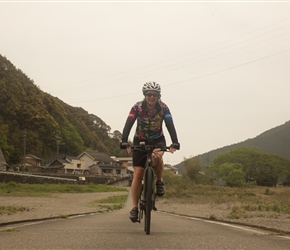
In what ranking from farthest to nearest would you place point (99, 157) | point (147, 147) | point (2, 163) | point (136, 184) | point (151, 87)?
point (99, 157), point (2, 163), point (136, 184), point (151, 87), point (147, 147)

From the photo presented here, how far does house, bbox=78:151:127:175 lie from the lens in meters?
106

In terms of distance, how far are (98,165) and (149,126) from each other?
329 ft

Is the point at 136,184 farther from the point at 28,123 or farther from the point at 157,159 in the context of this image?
the point at 28,123

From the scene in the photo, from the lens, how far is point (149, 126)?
654cm

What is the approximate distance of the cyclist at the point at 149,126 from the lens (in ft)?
21.3

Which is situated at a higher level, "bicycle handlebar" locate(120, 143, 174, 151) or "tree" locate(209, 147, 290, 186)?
"tree" locate(209, 147, 290, 186)

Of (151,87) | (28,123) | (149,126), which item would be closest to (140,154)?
(149,126)

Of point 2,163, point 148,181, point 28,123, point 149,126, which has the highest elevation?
point 28,123

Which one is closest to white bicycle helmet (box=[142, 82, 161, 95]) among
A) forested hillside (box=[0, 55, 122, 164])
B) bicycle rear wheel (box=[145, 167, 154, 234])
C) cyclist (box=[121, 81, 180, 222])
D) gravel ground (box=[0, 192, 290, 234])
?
cyclist (box=[121, 81, 180, 222])

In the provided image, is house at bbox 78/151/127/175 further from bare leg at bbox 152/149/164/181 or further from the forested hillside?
bare leg at bbox 152/149/164/181

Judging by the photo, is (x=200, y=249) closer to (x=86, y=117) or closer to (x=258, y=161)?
(x=258, y=161)

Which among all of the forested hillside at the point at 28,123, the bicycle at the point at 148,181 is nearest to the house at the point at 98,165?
the forested hillside at the point at 28,123

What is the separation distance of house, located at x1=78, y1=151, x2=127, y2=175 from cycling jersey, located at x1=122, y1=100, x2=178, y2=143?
328ft

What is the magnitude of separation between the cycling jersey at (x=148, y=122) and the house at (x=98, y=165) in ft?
328
